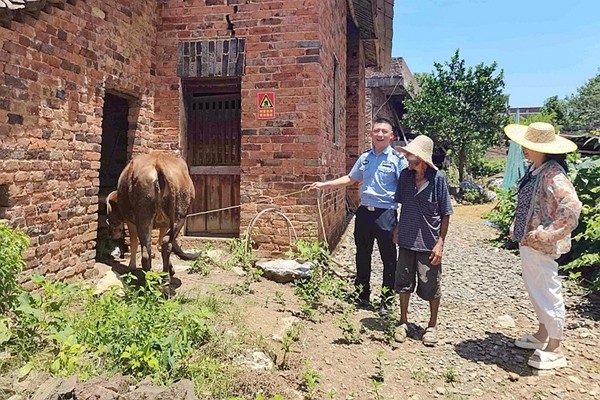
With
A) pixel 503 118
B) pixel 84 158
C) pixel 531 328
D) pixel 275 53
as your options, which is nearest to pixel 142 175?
pixel 84 158

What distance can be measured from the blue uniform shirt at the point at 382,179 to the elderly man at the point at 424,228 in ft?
1.58

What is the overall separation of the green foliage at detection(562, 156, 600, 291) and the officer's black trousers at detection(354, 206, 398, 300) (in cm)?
242

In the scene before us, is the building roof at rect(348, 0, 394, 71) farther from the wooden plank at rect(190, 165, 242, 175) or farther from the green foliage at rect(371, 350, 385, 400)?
the green foliage at rect(371, 350, 385, 400)

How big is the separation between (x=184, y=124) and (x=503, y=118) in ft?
48.5

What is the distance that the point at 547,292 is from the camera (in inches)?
133

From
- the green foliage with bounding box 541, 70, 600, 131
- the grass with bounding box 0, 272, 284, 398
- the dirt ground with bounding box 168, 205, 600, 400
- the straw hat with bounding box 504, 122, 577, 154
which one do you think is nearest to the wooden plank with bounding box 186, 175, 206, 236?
the dirt ground with bounding box 168, 205, 600, 400

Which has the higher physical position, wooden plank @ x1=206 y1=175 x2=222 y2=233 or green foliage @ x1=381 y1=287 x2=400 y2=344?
wooden plank @ x1=206 y1=175 x2=222 y2=233

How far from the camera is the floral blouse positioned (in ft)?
10.5

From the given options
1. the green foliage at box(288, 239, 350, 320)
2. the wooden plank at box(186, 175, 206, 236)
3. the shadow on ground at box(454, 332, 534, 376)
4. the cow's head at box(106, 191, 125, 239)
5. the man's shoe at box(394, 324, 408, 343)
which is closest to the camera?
the shadow on ground at box(454, 332, 534, 376)

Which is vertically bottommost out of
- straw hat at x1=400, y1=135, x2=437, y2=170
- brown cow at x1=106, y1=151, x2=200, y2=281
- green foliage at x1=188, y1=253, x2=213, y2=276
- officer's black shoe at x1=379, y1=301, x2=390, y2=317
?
officer's black shoe at x1=379, y1=301, x2=390, y2=317

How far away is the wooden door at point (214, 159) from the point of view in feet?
21.4

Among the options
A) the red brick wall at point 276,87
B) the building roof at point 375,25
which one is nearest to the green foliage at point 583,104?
the building roof at point 375,25

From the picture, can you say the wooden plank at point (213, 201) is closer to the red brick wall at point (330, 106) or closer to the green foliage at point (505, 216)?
the red brick wall at point (330, 106)

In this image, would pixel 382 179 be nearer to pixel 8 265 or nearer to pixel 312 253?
pixel 312 253
